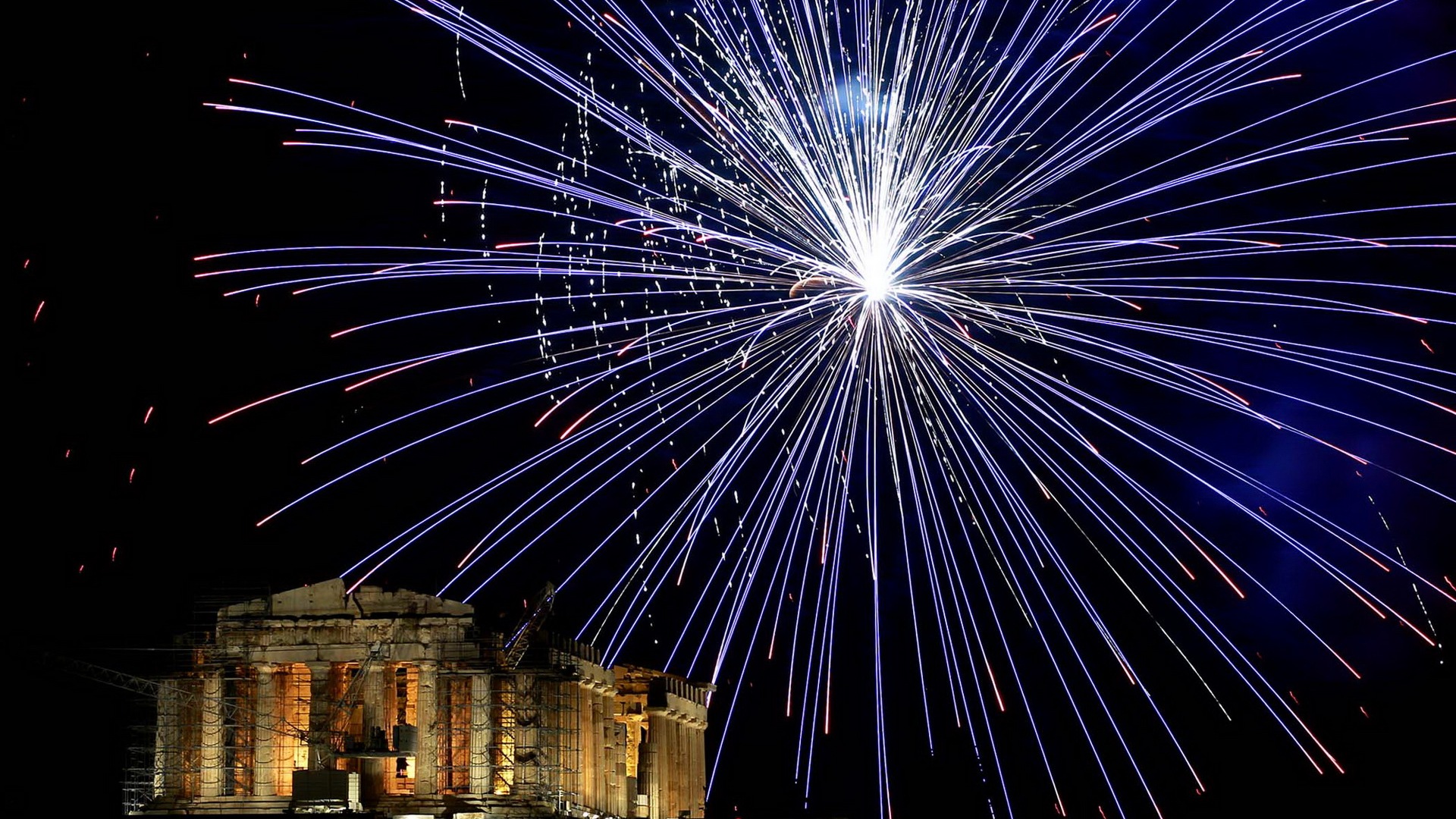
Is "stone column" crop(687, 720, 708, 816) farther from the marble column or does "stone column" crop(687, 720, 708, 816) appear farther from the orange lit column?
the marble column

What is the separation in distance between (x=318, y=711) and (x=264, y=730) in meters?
2.17

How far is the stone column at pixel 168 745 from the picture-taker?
212 feet

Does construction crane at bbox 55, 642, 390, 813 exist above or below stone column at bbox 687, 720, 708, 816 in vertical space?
above

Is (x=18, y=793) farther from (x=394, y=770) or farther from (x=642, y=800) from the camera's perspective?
(x=642, y=800)

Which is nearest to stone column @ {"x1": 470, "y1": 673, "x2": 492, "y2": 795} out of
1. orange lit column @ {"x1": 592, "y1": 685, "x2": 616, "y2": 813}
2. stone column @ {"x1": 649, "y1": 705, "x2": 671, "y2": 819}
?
orange lit column @ {"x1": 592, "y1": 685, "x2": 616, "y2": 813}

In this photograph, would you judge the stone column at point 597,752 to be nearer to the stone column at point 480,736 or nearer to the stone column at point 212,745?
the stone column at point 480,736

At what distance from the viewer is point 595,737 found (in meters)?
71.3

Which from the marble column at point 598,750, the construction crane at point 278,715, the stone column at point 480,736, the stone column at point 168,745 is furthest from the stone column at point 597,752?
the stone column at point 168,745

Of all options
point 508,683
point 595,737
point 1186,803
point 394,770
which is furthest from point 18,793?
point 1186,803

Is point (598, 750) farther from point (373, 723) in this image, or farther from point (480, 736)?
point (373, 723)

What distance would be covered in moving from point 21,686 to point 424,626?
1376cm

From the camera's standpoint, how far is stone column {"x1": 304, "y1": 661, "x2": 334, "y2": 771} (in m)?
63.4

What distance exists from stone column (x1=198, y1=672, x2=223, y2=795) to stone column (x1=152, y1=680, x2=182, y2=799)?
0.88 m

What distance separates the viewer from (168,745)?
213ft
